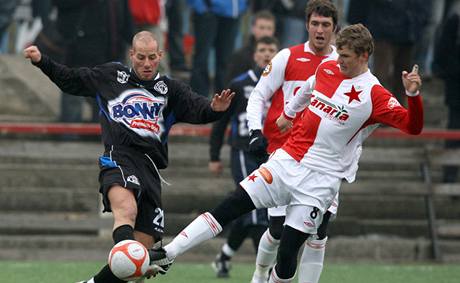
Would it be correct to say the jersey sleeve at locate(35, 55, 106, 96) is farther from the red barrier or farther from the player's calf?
the red barrier

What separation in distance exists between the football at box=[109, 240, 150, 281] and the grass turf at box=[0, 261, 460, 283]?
3.31 meters

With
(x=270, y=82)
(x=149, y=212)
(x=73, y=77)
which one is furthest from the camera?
(x=270, y=82)

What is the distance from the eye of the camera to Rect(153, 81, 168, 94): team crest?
11359 mm

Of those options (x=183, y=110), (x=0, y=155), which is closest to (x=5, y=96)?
(x=0, y=155)

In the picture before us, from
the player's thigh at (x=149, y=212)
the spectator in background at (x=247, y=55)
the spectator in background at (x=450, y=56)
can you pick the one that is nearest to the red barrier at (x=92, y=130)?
the spectator in background at (x=450, y=56)

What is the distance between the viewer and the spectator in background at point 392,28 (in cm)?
1844

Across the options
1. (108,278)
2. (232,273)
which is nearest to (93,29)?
(232,273)

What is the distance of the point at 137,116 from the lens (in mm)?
11219

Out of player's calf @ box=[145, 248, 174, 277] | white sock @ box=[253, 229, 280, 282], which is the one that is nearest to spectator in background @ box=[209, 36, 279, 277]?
white sock @ box=[253, 229, 280, 282]

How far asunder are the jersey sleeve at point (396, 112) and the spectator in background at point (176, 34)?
8519 mm

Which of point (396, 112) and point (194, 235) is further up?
point (396, 112)

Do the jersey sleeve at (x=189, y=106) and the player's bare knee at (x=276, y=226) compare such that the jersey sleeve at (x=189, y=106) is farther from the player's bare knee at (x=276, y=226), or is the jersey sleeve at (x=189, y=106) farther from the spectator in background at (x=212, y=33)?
the spectator in background at (x=212, y=33)

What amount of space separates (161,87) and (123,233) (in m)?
1.32

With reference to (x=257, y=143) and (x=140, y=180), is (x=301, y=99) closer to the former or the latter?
(x=257, y=143)
